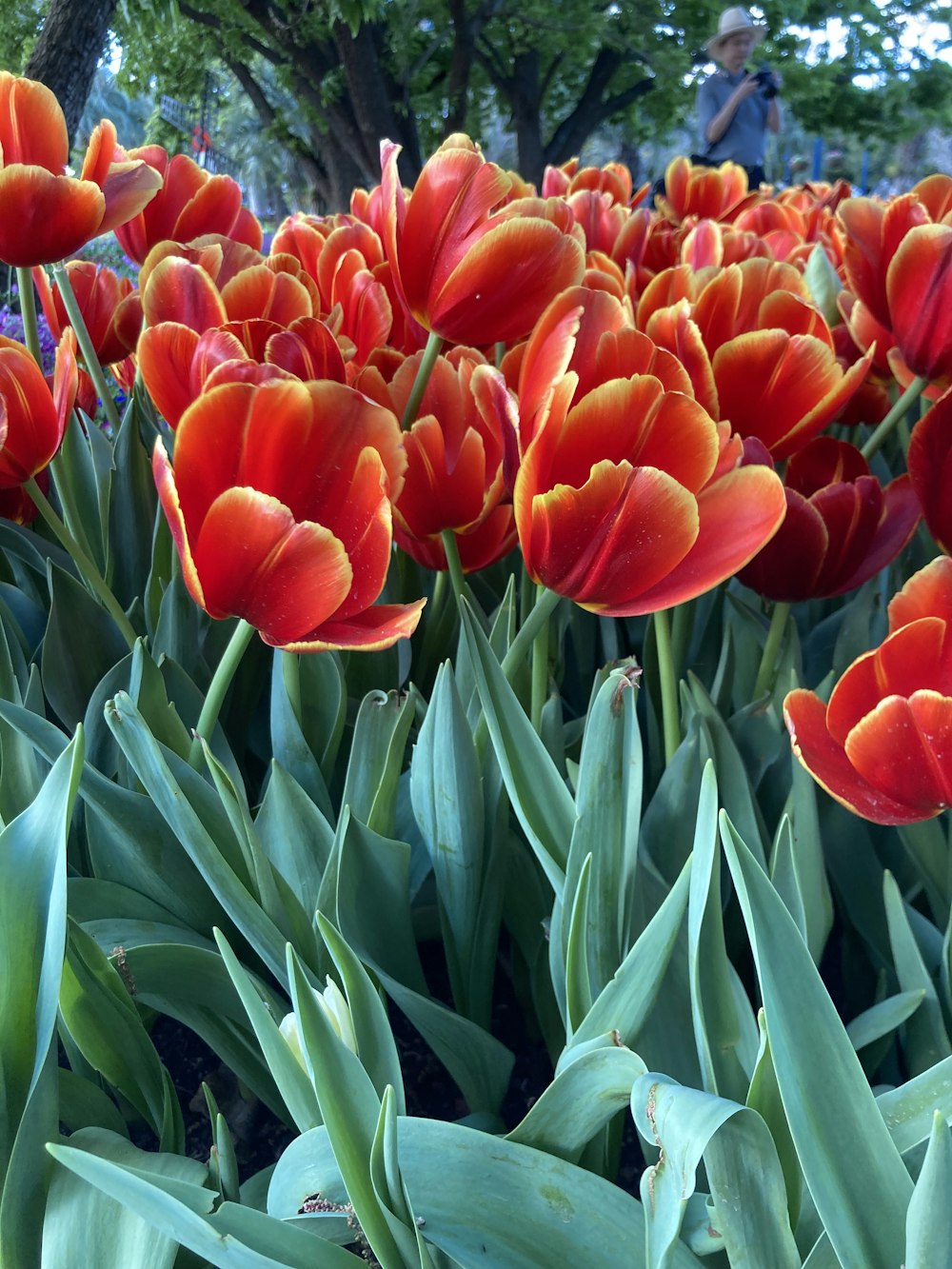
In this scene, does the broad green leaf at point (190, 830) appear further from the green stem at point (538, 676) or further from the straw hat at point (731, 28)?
the straw hat at point (731, 28)

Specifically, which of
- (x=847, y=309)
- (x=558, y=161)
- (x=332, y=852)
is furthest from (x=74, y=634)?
(x=558, y=161)

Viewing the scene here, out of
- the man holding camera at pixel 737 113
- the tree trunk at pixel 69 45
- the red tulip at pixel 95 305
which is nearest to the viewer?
the red tulip at pixel 95 305

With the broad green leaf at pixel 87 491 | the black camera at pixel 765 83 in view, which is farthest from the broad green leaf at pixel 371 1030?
the black camera at pixel 765 83

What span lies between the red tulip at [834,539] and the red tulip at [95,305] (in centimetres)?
56

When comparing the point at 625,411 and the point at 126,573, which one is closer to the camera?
the point at 625,411

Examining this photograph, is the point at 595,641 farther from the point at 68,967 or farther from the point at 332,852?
the point at 68,967

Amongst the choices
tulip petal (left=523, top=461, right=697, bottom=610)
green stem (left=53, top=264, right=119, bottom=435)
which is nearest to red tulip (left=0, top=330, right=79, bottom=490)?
green stem (left=53, top=264, right=119, bottom=435)

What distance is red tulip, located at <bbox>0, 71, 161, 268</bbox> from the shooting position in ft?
2.03

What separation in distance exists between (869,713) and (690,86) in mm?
10206

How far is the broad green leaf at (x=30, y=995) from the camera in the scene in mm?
392

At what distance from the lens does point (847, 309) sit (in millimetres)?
820

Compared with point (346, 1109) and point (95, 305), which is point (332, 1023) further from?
point (95, 305)

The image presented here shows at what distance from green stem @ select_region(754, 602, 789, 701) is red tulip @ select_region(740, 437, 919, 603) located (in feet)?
0.06

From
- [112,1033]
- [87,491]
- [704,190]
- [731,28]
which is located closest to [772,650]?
[112,1033]
